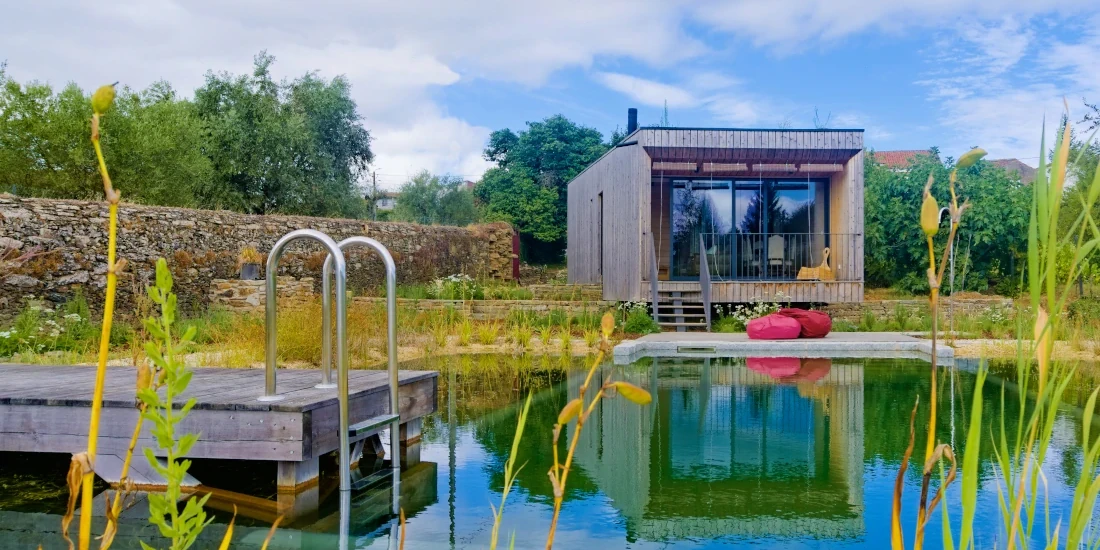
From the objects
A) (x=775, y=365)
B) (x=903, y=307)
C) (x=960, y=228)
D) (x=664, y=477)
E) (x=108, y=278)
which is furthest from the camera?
(x=960, y=228)

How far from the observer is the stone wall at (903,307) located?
13742mm

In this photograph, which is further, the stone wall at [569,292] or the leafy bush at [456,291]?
the stone wall at [569,292]

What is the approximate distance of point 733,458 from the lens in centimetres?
434

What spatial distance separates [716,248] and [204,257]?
8.56m

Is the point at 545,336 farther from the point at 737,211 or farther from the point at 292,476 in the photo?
the point at 292,476

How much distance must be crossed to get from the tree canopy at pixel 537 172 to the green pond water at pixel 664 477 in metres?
19.3

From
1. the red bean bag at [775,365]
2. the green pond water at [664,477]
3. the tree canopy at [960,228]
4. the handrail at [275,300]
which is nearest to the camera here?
the green pond water at [664,477]

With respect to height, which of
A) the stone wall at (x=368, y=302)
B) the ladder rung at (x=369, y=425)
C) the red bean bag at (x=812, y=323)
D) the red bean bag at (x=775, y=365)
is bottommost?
the red bean bag at (x=775, y=365)

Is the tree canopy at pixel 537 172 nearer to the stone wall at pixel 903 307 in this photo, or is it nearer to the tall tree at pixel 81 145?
the tall tree at pixel 81 145

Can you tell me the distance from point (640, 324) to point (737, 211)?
3.79 meters

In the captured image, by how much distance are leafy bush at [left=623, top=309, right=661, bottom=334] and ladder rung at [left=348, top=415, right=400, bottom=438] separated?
25.7 ft

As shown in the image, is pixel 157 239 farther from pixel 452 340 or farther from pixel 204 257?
pixel 452 340

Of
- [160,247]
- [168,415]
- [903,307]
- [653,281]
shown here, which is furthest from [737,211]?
[168,415]

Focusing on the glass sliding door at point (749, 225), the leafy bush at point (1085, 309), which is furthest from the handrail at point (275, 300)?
the leafy bush at point (1085, 309)
